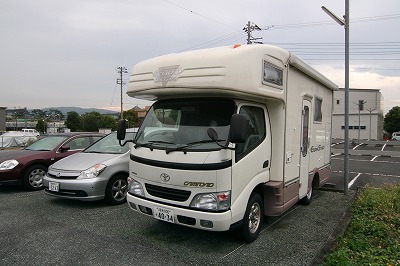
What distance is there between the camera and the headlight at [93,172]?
596cm

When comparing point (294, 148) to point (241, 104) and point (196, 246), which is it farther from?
point (196, 246)

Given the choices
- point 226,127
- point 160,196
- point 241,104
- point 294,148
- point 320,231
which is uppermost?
point 241,104

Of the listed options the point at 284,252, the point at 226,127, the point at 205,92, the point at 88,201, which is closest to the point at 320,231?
the point at 284,252

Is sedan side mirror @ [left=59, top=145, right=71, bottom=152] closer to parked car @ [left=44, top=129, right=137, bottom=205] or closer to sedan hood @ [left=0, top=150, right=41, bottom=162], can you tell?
sedan hood @ [left=0, top=150, right=41, bottom=162]

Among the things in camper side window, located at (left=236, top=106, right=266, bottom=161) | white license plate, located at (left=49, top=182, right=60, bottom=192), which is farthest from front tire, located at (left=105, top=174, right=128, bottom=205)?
camper side window, located at (left=236, top=106, right=266, bottom=161)

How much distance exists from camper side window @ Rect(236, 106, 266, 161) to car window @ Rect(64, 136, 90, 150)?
5625 millimetres

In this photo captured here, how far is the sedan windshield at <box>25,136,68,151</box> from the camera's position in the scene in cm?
817

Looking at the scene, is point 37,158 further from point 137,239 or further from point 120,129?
point 137,239

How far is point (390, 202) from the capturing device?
6.10m

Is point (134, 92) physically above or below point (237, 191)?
above

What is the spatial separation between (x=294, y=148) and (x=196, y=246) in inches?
94.3

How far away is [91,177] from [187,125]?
9.07 feet

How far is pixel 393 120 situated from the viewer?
233 ft

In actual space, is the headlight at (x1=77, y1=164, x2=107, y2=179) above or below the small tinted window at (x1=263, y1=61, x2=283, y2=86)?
below
